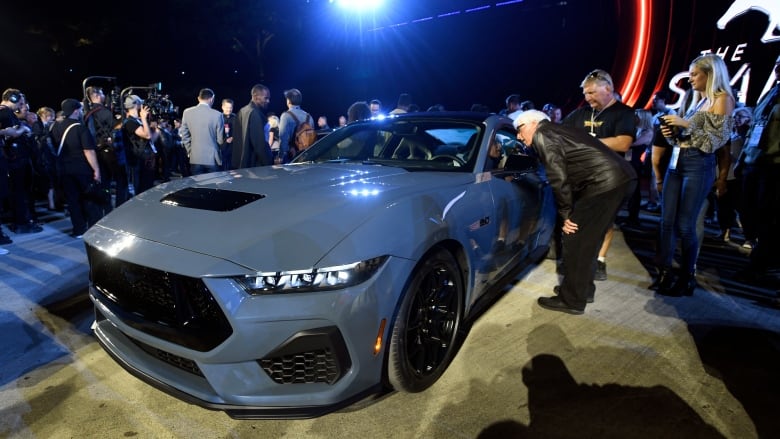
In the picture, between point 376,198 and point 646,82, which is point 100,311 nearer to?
point 376,198

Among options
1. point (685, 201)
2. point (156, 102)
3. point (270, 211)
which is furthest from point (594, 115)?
point (156, 102)

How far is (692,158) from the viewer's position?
324 cm

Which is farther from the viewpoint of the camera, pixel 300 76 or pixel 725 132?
pixel 300 76

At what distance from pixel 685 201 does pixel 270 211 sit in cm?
325

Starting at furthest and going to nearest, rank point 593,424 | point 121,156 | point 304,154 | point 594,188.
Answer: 1. point 121,156
2. point 304,154
3. point 594,188
4. point 593,424

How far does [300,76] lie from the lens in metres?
27.1

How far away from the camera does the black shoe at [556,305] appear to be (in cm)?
316

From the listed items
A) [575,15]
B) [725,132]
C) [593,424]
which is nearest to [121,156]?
[593,424]

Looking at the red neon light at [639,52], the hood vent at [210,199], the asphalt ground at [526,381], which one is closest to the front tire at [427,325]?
the asphalt ground at [526,381]

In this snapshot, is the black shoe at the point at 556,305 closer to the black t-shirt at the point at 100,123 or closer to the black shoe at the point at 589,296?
the black shoe at the point at 589,296

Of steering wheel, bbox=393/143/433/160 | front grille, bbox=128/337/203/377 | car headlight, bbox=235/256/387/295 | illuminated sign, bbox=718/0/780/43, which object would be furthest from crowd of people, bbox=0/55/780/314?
illuminated sign, bbox=718/0/780/43

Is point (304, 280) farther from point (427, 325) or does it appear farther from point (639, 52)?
point (639, 52)

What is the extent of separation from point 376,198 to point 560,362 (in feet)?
5.02

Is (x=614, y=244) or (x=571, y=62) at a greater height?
(x=571, y=62)
